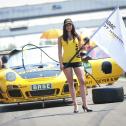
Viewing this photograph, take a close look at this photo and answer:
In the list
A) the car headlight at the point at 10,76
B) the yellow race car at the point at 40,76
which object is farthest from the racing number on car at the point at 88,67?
the car headlight at the point at 10,76

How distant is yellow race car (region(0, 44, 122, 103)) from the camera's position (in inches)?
449

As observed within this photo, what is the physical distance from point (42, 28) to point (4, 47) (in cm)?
1248

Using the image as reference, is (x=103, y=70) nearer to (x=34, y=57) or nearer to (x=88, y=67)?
(x=88, y=67)

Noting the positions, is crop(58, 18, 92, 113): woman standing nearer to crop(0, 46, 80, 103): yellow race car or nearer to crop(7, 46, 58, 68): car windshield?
crop(0, 46, 80, 103): yellow race car

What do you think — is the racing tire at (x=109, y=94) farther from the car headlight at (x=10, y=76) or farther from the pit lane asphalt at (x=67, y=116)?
the car headlight at (x=10, y=76)

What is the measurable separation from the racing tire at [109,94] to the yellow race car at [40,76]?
0.51 metres

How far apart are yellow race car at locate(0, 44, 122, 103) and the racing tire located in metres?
0.51

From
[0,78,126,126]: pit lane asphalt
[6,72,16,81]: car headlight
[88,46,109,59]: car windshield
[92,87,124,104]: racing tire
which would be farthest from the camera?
[88,46,109,59]: car windshield

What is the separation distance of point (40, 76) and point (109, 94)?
4.34ft

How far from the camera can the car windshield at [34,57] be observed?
41.5 feet

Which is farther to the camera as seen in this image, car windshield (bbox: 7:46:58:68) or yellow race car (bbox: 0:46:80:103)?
car windshield (bbox: 7:46:58:68)

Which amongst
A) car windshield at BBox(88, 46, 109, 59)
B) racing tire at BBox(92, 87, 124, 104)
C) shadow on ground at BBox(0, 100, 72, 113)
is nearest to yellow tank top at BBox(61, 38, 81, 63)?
racing tire at BBox(92, 87, 124, 104)

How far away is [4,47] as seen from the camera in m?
77.5

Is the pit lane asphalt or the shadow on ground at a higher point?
the pit lane asphalt
